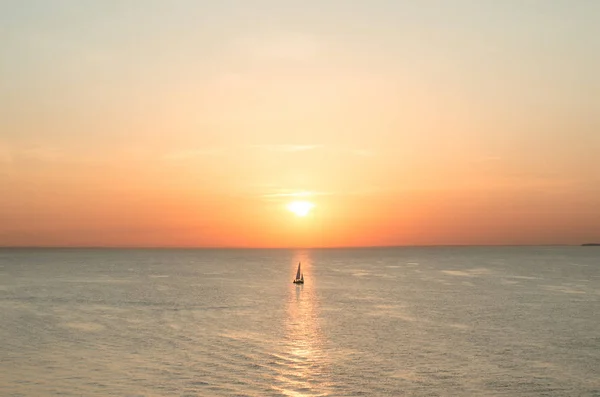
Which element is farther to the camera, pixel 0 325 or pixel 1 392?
pixel 0 325

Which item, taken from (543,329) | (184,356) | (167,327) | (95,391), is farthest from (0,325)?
(543,329)

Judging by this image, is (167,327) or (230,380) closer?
(230,380)

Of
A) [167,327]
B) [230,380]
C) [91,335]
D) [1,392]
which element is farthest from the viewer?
[167,327]

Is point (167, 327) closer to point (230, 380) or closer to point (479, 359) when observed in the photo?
point (230, 380)

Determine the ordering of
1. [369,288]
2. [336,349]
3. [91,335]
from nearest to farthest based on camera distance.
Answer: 1. [336,349]
2. [91,335]
3. [369,288]

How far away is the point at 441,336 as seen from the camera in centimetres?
6431

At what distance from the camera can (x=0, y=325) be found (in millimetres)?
70875

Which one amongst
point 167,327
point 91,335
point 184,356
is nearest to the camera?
point 184,356

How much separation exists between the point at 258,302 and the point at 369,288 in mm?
38528

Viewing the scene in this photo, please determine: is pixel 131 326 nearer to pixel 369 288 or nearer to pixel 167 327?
pixel 167 327

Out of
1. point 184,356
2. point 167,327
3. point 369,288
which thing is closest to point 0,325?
point 167,327

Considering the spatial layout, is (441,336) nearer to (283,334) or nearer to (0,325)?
(283,334)

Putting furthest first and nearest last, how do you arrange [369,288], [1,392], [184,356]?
[369,288] → [184,356] → [1,392]

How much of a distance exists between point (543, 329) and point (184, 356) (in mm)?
42841
